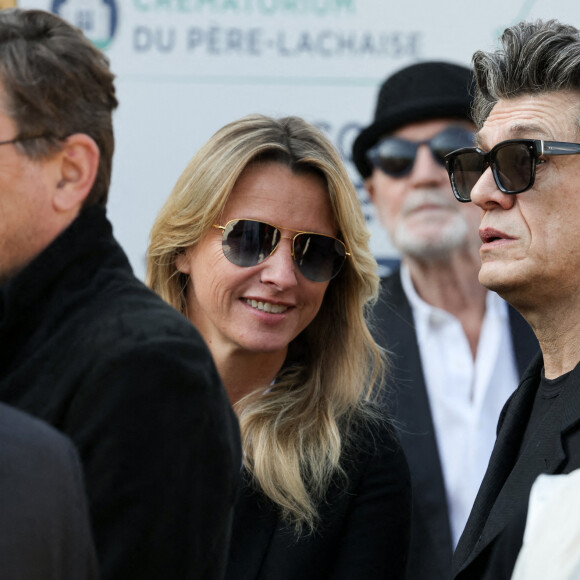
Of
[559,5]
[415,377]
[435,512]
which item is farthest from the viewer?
[559,5]

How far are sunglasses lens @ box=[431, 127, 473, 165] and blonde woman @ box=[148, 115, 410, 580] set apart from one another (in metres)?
1.28

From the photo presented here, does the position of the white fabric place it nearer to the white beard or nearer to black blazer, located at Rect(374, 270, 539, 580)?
black blazer, located at Rect(374, 270, 539, 580)

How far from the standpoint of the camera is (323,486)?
9.30 feet

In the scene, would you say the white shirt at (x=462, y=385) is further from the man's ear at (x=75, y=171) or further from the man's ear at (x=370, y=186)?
the man's ear at (x=75, y=171)

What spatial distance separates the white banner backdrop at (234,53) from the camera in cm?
428

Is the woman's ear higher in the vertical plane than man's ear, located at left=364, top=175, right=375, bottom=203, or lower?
lower

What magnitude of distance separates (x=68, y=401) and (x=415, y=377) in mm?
2257

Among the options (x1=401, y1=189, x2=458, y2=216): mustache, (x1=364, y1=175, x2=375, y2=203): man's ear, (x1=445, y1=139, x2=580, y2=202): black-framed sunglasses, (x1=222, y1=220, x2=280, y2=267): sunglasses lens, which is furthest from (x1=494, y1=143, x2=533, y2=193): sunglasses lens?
(x1=364, y1=175, x2=375, y2=203): man's ear

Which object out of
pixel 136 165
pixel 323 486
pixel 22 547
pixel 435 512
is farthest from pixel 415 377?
pixel 22 547

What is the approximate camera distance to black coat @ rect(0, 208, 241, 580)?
1.69 m

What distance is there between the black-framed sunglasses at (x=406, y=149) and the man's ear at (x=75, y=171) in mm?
2574

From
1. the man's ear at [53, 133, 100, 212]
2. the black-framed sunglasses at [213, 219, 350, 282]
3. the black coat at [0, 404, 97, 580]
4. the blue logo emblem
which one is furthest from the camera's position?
the blue logo emblem

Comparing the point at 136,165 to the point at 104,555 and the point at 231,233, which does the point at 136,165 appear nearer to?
the point at 231,233

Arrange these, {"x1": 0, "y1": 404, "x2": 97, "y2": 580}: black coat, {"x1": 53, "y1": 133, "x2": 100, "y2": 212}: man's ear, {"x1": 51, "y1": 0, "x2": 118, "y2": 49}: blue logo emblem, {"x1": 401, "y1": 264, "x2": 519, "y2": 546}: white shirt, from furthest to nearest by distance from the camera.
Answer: {"x1": 51, "y1": 0, "x2": 118, "y2": 49}: blue logo emblem < {"x1": 401, "y1": 264, "x2": 519, "y2": 546}: white shirt < {"x1": 53, "y1": 133, "x2": 100, "y2": 212}: man's ear < {"x1": 0, "y1": 404, "x2": 97, "y2": 580}: black coat
